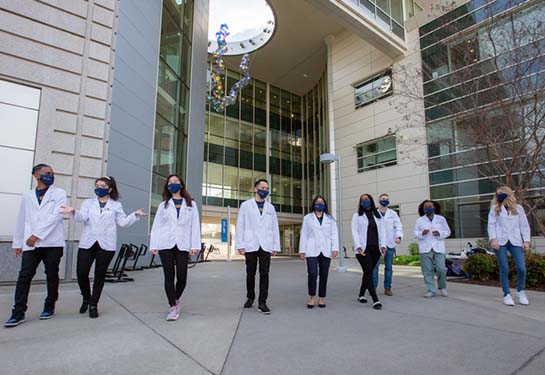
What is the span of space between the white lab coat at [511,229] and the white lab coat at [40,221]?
21.3 feet

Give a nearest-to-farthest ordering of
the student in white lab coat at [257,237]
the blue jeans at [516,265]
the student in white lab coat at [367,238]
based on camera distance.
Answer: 1. the student in white lab coat at [257,237]
2. the student in white lab coat at [367,238]
3. the blue jeans at [516,265]

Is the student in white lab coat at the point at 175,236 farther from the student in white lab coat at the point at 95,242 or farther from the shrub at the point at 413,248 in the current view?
the shrub at the point at 413,248

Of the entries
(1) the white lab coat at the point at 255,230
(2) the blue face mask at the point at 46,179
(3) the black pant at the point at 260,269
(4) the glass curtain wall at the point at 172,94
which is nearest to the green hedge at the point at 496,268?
(1) the white lab coat at the point at 255,230

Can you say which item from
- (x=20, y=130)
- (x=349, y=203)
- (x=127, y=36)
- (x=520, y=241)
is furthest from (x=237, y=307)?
(x=349, y=203)

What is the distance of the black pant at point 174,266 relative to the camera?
4.62 m

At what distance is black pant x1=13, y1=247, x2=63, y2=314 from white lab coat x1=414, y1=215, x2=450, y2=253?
6.02 m

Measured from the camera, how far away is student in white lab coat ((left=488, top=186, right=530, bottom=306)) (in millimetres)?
5922

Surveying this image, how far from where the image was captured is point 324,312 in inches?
202

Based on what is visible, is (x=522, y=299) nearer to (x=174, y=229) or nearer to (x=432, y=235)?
(x=432, y=235)

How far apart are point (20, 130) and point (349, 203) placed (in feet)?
70.1

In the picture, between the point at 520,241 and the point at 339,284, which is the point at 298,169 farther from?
the point at 520,241

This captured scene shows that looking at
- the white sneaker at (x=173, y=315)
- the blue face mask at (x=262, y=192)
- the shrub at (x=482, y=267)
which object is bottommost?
the white sneaker at (x=173, y=315)

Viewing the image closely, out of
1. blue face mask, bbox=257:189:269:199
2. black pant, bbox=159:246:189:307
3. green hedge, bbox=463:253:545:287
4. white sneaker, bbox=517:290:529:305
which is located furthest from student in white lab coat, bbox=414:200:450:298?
black pant, bbox=159:246:189:307

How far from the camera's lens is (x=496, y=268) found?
356 inches
